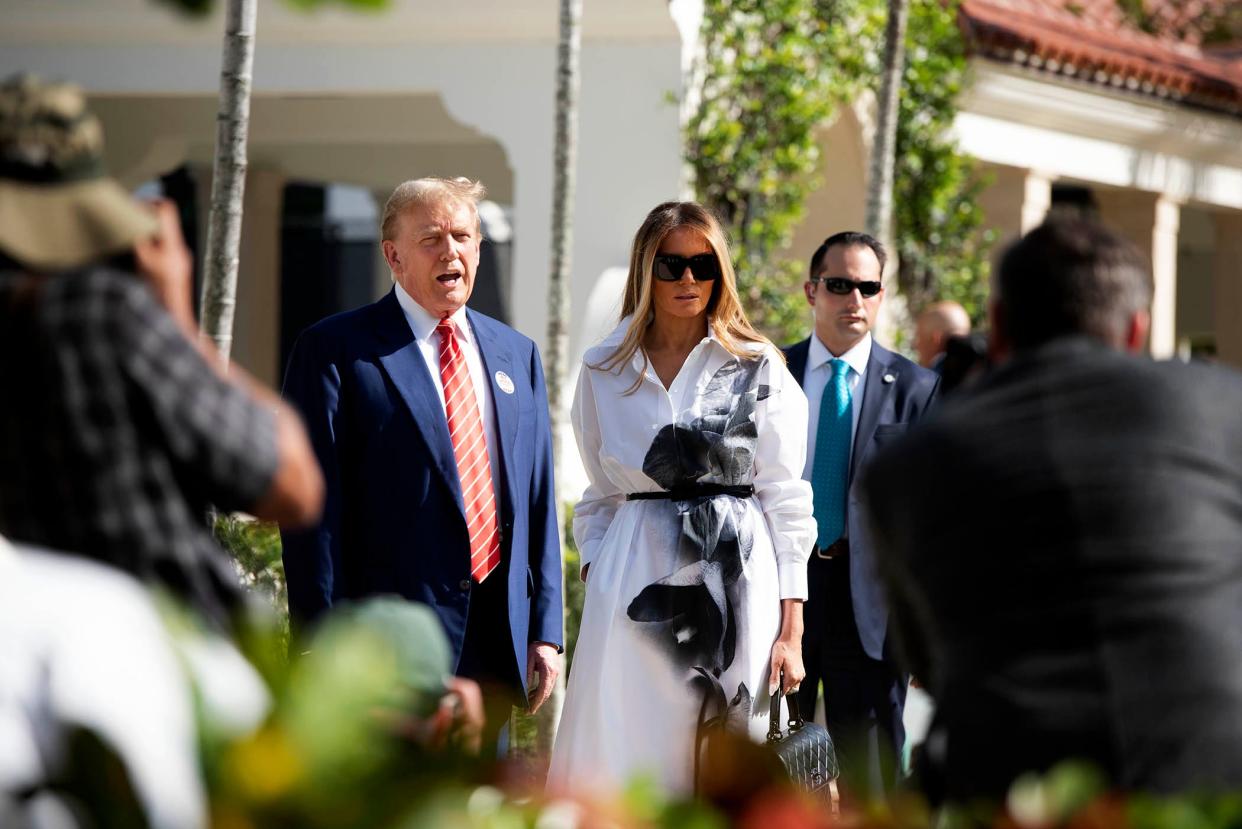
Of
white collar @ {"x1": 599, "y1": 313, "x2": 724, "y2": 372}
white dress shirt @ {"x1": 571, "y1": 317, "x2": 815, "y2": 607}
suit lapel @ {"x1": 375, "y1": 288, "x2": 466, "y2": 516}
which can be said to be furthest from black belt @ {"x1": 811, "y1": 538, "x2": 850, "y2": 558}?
suit lapel @ {"x1": 375, "y1": 288, "x2": 466, "y2": 516}

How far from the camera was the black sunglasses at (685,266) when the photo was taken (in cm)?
557

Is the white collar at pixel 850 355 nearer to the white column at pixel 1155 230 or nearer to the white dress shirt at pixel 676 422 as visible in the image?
the white dress shirt at pixel 676 422

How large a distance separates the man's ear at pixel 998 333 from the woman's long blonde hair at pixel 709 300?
8.11 feet

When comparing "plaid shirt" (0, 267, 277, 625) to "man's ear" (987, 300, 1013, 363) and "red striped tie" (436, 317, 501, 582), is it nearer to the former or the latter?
"man's ear" (987, 300, 1013, 363)

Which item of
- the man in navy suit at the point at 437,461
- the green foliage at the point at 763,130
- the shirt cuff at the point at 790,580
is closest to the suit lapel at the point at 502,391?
the man in navy suit at the point at 437,461

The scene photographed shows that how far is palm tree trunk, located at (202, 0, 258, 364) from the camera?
6.98 metres


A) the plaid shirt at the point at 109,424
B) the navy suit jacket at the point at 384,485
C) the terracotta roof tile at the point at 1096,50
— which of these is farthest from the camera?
the terracotta roof tile at the point at 1096,50

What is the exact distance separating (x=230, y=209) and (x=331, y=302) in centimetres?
1029

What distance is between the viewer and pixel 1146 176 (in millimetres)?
16734

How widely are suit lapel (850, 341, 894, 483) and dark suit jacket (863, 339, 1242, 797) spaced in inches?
139

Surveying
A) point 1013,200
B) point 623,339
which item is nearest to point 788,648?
point 623,339

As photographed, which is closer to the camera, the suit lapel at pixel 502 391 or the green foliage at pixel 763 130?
the suit lapel at pixel 502 391

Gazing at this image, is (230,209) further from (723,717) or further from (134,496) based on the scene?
(134,496)

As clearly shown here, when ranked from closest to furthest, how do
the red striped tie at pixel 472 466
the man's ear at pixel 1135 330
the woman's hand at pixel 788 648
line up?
the man's ear at pixel 1135 330
the red striped tie at pixel 472 466
the woman's hand at pixel 788 648
